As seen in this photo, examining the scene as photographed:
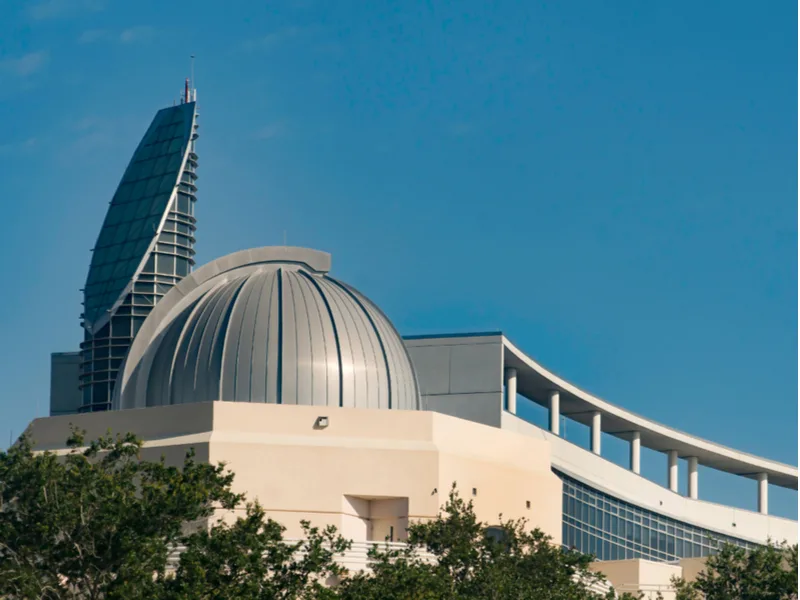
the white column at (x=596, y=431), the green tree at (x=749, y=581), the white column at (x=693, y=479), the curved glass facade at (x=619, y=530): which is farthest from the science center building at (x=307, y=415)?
the white column at (x=693, y=479)

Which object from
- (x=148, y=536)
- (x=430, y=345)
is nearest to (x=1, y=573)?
(x=148, y=536)

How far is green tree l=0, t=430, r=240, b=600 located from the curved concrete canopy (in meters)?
27.9

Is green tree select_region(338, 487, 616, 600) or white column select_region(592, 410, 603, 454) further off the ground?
white column select_region(592, 410, 603, 454)

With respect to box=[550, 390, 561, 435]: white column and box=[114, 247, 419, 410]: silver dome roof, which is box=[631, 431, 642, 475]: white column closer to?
box=[550, 390, 561, 435]: white column

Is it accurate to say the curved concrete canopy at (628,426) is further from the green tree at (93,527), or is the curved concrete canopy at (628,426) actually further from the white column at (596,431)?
the green tree at (93,527)

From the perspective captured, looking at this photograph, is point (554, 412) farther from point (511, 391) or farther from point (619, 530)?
Result: point (619, 530)

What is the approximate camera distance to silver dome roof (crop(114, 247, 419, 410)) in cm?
4553

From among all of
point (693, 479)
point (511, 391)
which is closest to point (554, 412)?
point (511, 391)

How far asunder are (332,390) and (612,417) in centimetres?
3230

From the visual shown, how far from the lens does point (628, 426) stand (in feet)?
253

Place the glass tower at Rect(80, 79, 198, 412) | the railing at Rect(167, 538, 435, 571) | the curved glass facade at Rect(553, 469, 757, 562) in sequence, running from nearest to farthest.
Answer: the railing at Rect(167, 538, 435, 571)
the glass tower at Rect(80, 79, 198, 412)
the curved glass facade at Rect(553, 469, 757, 562)

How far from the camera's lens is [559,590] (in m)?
39.2

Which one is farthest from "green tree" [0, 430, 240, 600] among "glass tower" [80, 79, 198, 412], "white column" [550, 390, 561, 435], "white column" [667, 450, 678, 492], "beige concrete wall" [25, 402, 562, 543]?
"white column" [667, 450, 678, 492]

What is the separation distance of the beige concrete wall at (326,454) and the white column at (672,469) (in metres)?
37.7
